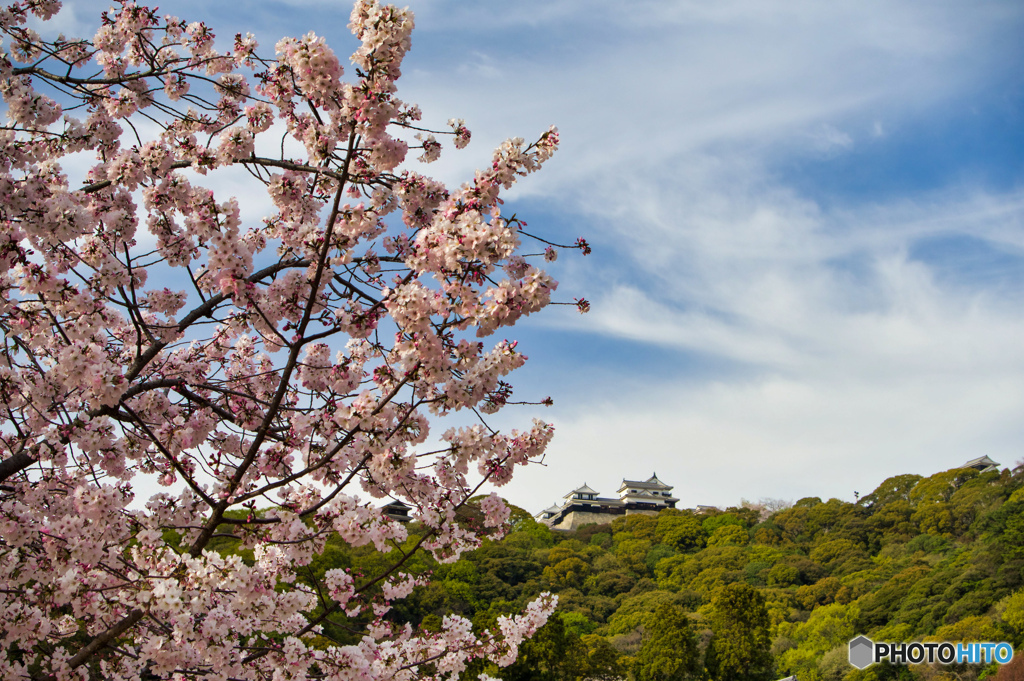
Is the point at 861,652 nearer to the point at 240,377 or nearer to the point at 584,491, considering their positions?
the point at 240,377

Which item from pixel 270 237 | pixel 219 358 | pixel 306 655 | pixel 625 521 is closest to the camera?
pixel 306 655

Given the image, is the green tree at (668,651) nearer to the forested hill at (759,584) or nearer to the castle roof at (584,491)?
the forested hill at (759,584)

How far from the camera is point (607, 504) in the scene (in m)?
63.3

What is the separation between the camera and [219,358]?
20.3 ft

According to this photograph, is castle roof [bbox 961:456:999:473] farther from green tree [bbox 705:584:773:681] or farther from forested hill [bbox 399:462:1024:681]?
green tree [bbox 705:584:773:681]

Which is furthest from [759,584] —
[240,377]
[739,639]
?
[240,377]

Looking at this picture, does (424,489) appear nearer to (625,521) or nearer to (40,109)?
(40,109)

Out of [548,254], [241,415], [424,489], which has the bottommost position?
[424,489]

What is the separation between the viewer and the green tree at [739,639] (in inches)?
1005

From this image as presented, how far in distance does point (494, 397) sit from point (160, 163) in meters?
2.74

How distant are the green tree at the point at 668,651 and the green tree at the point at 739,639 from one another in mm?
853

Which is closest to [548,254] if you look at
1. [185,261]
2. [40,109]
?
[185,261]

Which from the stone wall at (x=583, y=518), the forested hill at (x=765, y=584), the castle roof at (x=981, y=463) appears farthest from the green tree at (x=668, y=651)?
the castle roof at (x=981, y=463)

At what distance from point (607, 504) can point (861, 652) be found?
38.1m
